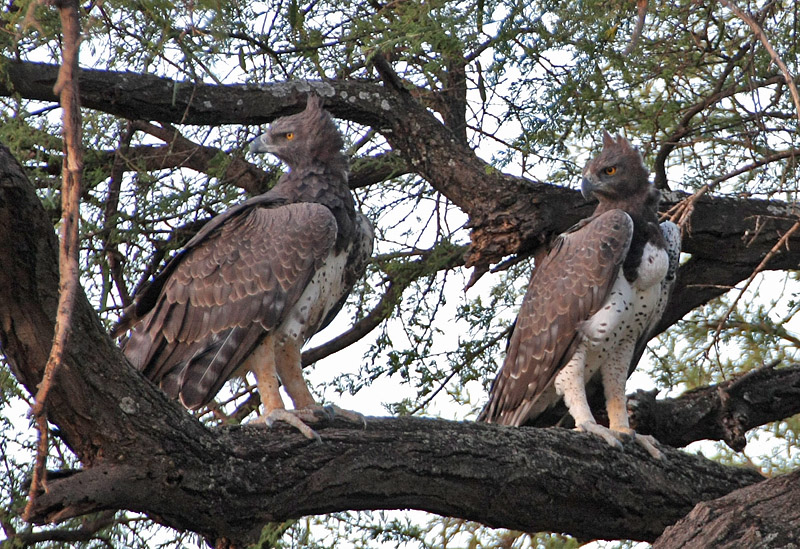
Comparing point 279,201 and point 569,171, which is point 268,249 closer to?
point 279,201

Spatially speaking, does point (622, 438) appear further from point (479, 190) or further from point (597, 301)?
point (479, 190)

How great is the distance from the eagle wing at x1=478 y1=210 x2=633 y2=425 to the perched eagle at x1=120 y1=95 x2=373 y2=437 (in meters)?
1.09

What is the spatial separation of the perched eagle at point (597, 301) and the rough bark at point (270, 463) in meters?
0.81

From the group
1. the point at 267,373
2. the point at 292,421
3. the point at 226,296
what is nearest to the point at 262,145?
the point at 226,296

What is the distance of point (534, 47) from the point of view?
5816 mm

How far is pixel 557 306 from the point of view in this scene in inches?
231

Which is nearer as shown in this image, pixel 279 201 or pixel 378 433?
pixel 378 433

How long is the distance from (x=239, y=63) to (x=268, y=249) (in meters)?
1.20

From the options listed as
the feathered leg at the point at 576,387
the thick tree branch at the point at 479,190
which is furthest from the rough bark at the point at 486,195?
the feathered leg at the point at 576,387

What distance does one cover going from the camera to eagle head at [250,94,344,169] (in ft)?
19.0

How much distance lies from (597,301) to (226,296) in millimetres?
2075

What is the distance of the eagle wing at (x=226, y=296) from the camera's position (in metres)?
5.15

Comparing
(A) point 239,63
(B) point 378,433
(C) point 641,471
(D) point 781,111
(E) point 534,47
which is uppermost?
(A) point 239,63

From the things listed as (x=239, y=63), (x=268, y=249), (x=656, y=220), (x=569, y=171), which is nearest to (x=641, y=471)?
(x=656, y=220)
